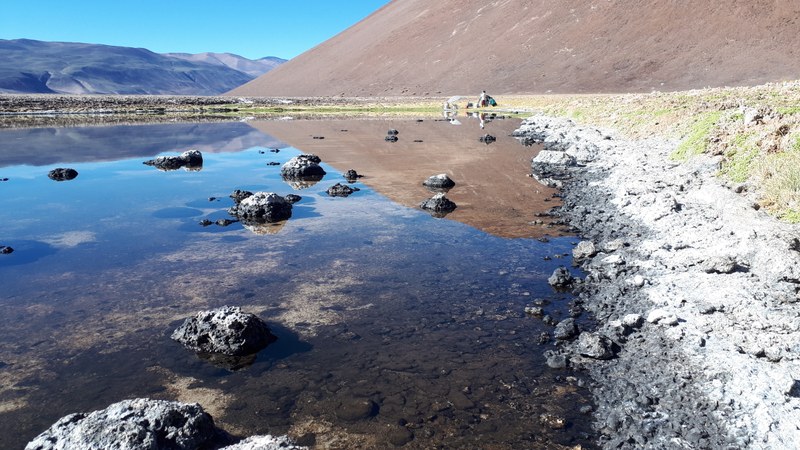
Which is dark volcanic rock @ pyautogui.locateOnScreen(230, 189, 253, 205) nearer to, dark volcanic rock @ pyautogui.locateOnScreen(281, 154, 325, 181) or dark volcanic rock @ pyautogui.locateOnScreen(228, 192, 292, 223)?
dark volcanic rock @ pyautogui.locateOnScreen(228, 192, 292, 223)

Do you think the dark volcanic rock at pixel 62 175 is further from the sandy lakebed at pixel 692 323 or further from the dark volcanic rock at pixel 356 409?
the dark volcanic rock at pixel 356 409

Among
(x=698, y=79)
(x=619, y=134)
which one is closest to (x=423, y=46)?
(x=698, y=79)

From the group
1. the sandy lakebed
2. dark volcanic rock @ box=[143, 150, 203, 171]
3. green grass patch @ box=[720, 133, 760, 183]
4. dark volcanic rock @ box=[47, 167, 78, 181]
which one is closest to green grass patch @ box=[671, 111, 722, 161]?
green grass patch @ box=[720, 133, 760, 183]

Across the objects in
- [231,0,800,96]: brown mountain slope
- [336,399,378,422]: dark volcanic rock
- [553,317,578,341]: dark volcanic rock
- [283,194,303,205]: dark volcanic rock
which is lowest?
[336,399,378,422]: dark volcanic rock

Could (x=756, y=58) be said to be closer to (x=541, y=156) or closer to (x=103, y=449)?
(x=541, y=156)

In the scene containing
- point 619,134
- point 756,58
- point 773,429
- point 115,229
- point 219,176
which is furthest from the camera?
point 756,58

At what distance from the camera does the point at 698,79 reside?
8075cm

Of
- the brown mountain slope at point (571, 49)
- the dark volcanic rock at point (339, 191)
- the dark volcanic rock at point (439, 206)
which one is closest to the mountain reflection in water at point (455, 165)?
the dark volcanic rock at point (439, 206)

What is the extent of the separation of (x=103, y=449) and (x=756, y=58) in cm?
9779

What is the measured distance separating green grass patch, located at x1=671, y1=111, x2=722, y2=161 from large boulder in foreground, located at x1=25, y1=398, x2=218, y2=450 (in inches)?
568

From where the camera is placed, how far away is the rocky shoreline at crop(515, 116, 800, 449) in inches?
195

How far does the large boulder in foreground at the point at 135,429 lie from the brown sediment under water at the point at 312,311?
2.02 ft

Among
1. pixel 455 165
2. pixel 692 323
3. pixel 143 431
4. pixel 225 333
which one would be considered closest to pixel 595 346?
pixel 692 323

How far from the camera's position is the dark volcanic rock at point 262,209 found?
13.3 metres
